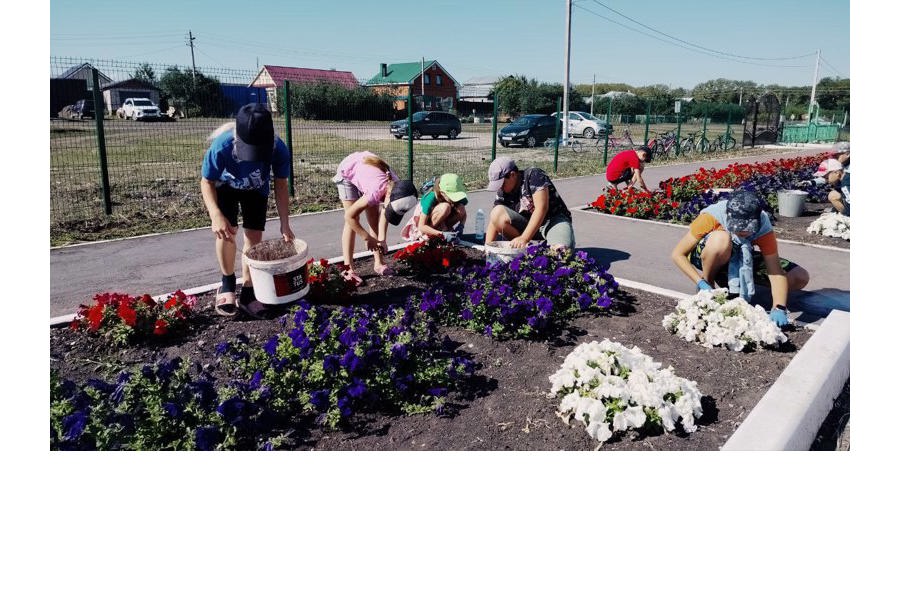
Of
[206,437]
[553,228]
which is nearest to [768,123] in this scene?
[553,228]

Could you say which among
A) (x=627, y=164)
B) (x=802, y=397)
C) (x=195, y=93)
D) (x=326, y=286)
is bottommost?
(x=802, y=397)

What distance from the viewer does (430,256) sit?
5.18 metres

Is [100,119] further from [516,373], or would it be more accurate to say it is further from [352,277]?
[516,373]

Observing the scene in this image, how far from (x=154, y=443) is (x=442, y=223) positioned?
3491 mm

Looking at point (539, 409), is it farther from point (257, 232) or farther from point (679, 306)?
point (257, 232)

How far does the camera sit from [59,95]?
9.54m

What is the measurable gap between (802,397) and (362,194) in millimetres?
3350

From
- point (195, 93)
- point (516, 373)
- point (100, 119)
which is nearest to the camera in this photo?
point (516, 373)

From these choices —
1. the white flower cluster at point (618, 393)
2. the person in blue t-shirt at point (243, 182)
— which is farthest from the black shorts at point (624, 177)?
the white flower cluster at point (618, 393)

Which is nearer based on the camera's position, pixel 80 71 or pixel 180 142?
pixel 80 71

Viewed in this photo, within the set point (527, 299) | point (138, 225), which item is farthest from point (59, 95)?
point (527, 299)

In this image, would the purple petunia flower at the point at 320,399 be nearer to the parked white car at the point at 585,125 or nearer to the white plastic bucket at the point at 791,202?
the white plastic bucket at the point at 791,202

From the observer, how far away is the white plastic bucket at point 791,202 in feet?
29.4

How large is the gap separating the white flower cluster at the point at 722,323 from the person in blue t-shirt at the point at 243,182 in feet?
8.57
